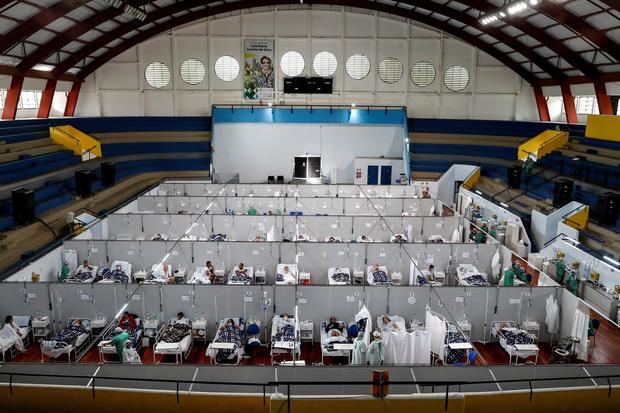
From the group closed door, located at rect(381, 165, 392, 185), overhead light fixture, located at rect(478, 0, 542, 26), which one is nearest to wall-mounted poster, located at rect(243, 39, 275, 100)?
closed door, located at rect(381, 165, 392, 185)

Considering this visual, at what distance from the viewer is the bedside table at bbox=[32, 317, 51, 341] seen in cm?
1103

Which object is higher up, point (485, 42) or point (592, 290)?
point (485, 42)

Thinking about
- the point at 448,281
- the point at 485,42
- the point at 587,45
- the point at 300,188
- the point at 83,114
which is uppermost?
the point at 485,42

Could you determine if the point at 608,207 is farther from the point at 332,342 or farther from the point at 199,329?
the point at 199,329

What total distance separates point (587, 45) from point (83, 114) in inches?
1118

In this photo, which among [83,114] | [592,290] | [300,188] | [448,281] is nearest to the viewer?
[592,290]

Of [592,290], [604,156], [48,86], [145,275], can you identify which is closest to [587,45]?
[604,156]

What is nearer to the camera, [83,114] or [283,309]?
[283,309]

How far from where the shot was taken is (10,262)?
1395cm

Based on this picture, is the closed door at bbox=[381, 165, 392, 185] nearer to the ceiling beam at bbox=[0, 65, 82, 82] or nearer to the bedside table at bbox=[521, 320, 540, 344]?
the bedside table at bbox=[521, 320, 540, 344]

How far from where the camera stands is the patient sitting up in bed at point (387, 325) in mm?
10406

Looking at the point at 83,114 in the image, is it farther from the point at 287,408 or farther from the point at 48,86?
the point at 287,408

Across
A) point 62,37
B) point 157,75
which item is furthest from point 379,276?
point 157,75

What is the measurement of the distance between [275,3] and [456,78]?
1223cm
